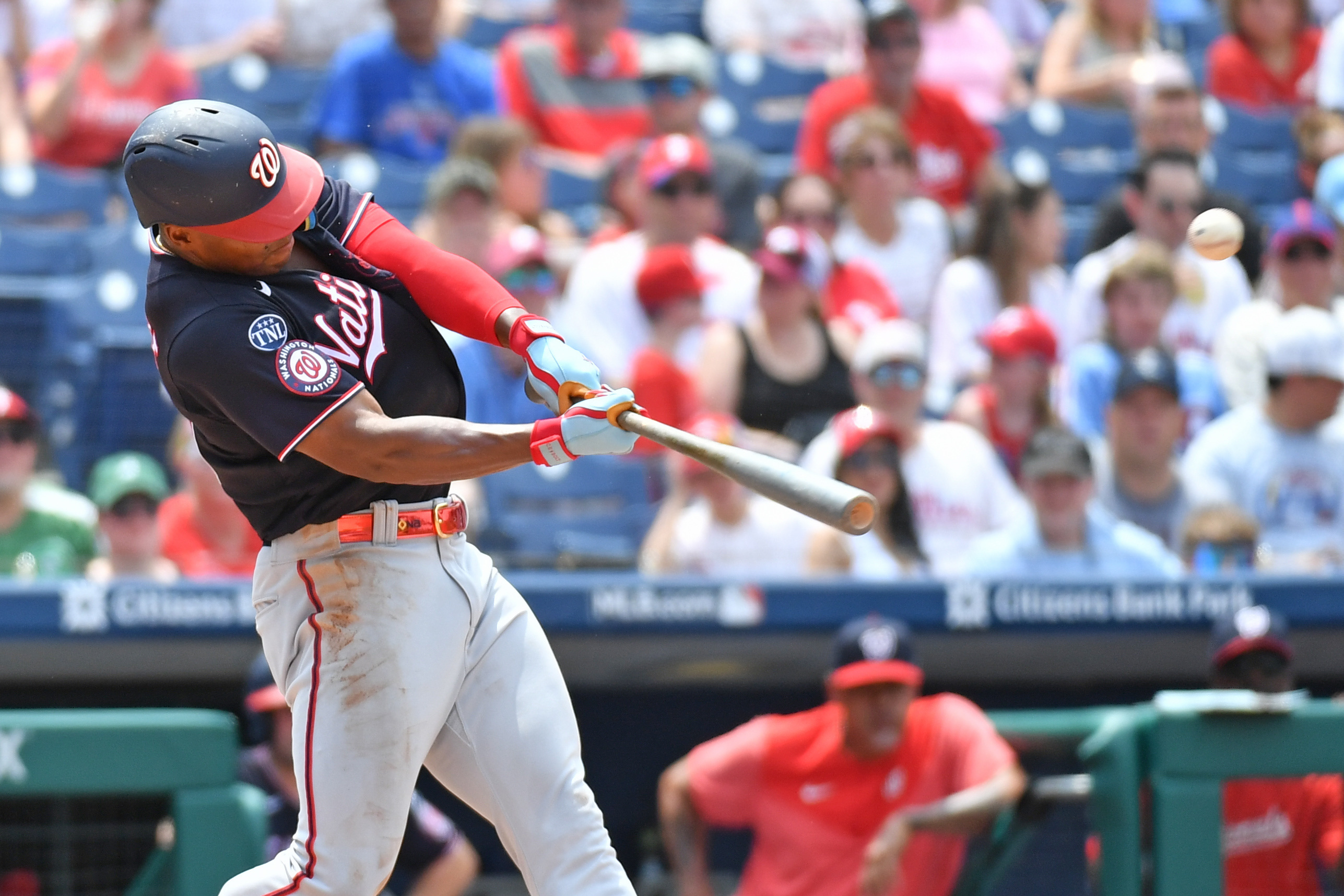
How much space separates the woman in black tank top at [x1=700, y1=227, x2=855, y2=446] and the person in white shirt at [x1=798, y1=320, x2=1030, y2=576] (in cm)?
18

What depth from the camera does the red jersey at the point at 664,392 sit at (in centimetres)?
570

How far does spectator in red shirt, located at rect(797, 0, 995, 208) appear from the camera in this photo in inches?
283

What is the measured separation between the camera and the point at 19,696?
474 cm

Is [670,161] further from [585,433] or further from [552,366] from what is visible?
[585,433]

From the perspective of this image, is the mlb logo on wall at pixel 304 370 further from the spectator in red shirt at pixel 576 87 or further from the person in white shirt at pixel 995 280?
the spectator in red shirt at pixel 576 87

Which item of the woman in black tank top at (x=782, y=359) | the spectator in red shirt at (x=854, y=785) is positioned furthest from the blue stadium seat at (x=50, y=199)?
the spectator in red shirt at (x=854, y=785)

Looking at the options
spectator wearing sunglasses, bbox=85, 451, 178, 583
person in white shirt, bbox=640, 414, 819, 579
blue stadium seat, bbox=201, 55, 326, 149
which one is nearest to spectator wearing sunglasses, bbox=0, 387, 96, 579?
spectator wearing sunglasses, bbox=85, 451, 178, 583

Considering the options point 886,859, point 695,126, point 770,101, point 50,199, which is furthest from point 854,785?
point 770,101

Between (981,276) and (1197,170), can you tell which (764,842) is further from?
(1197,170)

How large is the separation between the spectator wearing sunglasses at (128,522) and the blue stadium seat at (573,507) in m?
0.93

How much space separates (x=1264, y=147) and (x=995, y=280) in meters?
2.33

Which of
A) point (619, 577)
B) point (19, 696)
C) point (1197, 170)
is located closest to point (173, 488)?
point (19, 696)

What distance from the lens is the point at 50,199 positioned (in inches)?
258

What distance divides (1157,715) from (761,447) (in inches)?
67.5
